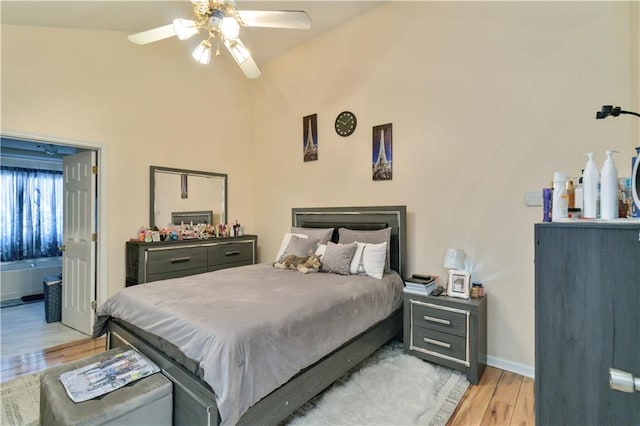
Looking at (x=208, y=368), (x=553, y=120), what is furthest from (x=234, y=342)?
(x=553, y=120)

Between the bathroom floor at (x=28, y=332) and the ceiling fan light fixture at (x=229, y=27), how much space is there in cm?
347

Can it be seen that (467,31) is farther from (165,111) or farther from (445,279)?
(165,111)

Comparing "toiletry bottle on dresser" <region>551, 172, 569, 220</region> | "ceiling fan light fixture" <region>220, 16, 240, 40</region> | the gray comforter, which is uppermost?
"ceiling fan light fixture" <region>220, 16, 240, 40</region>

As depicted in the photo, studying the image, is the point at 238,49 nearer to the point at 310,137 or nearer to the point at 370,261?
the point at 310,137

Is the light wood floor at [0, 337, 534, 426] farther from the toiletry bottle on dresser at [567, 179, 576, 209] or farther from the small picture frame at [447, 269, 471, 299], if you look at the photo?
the toiletry bottle on dresser at [567, 179, 576, 209]

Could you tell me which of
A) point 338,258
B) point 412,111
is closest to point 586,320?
point 338,258

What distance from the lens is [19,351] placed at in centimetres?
289

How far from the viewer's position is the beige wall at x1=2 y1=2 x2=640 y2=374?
2.33m

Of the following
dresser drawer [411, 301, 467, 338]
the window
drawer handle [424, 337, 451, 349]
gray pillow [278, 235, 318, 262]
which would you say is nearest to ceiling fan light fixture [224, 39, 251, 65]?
gray pillow [278, 235, 318, 262]

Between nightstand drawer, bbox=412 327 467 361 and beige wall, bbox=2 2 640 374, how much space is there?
1.63 ft

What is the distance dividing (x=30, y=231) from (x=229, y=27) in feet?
18.8

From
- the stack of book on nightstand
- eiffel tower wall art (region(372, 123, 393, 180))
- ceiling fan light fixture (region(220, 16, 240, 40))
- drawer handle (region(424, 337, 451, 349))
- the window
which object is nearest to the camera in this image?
ceiling fan light fixture (region(220, 16, 240, 40))

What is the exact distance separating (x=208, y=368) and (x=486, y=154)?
269 cm

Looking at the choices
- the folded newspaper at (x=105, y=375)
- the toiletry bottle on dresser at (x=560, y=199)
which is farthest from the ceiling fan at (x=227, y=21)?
the folded newspaper at (x=105, y=375)
